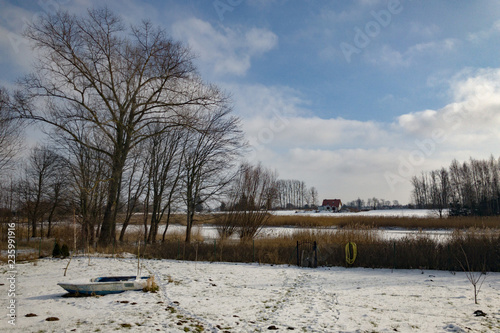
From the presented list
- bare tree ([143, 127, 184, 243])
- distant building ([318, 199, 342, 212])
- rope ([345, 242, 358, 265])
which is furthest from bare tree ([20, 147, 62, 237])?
distant building ([318, 199, 342, 212])

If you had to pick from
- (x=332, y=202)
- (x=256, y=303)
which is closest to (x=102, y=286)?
(x=256, y=303)

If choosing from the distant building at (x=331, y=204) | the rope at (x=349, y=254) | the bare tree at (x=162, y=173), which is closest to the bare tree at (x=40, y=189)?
the bare tree at (x=162, y=173)

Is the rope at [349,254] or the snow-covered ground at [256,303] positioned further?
the rope at [349,254]

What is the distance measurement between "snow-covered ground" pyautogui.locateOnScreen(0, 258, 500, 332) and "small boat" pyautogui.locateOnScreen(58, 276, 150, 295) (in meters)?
0.26

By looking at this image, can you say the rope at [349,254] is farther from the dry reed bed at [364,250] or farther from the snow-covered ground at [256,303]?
the snow-covered ground at [256,303]

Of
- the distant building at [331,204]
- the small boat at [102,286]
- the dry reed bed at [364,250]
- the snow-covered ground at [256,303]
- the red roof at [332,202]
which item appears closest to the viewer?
the snow-covered ground at [256,303]

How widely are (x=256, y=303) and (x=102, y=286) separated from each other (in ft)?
13.9

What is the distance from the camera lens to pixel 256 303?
8.80 meters

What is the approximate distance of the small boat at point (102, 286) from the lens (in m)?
8.41

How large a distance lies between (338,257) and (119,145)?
48.6 ft

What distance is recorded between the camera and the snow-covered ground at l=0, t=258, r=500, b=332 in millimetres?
6598

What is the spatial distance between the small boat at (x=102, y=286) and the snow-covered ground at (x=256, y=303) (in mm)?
257

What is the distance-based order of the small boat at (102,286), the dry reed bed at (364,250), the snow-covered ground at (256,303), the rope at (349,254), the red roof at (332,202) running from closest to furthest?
the snow-covered ground at (256,303) < the small boat at (102,286) < the dry reed bed at (364,250) < the rope at (349,254) < the red roof at (332,202)

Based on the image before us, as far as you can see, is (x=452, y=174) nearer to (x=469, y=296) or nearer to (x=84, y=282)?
(x=469, y=296)
